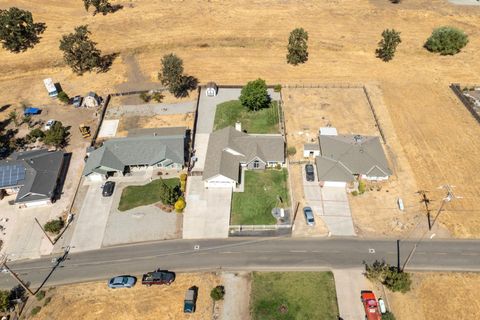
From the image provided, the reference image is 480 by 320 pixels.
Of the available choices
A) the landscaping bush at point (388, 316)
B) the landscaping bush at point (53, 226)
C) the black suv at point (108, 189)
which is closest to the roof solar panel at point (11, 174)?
the landscaping bush at point (53, 226)

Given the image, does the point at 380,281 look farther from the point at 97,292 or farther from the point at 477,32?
the point at 477,32

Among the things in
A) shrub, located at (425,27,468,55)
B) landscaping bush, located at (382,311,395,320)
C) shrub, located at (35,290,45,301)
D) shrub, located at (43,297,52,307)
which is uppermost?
shrub, located at (425,27,468,55)

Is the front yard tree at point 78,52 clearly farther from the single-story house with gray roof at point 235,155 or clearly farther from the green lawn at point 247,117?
the single-story house with gray roof at point 235,155

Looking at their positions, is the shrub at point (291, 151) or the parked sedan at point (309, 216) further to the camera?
the shrub at point (291, 151)

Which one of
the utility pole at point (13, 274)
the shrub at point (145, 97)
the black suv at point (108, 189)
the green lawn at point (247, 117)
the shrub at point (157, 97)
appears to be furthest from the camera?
the shrub at point (145, 97)

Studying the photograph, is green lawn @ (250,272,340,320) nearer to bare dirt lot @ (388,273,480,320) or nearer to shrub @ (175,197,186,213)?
bare dirt lot @ (388,273,480,320)

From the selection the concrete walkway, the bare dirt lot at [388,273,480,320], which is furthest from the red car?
the bare dirt lot at [388,273,480,320]
